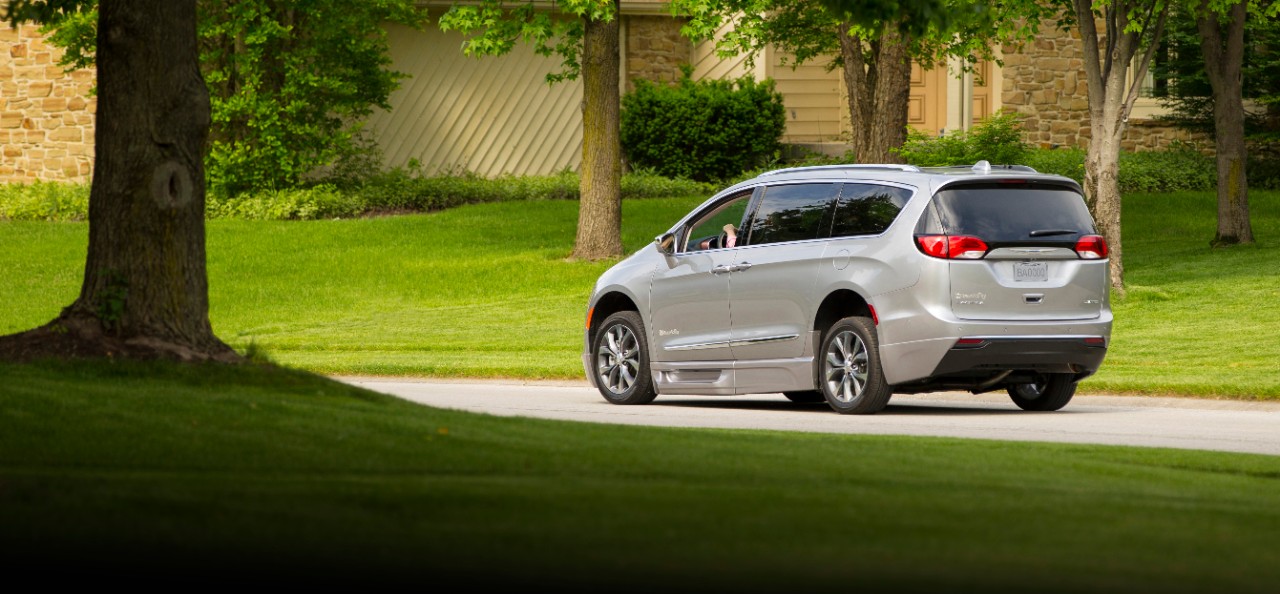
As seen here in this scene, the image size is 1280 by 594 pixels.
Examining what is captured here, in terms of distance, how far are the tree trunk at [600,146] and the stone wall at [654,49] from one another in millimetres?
9428

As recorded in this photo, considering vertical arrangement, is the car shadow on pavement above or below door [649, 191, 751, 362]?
below

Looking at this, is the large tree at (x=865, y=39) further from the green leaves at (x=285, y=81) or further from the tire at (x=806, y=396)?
the green leaves at (x=285, y=81)

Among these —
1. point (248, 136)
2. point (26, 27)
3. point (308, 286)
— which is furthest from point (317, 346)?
point (26, 27)

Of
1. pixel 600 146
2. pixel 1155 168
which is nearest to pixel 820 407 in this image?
pixel 600 146

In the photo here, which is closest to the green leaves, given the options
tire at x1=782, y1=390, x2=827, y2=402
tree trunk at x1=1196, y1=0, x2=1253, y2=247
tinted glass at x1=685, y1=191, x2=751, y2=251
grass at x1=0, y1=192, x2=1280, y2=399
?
grass at x1=0, y1=192, x2=1280, y2=399

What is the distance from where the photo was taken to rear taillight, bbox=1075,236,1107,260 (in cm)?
1210

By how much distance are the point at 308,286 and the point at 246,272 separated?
55.8 inches

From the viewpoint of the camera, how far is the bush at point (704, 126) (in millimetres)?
34031

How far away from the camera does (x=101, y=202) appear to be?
10.3 metres

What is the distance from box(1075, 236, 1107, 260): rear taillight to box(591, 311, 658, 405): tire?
3.59 metres

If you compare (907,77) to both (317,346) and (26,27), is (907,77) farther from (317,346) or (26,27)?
(26,27)

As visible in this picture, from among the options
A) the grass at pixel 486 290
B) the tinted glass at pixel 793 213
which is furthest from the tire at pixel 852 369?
the grass at pixel 486 290

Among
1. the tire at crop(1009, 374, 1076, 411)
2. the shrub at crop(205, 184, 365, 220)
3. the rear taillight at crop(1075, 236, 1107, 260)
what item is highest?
the shrub at crop(205, 184, 365, 220)

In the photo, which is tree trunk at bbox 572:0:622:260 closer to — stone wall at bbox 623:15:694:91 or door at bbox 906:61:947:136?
stone wall at bbox 623:15:694:91
